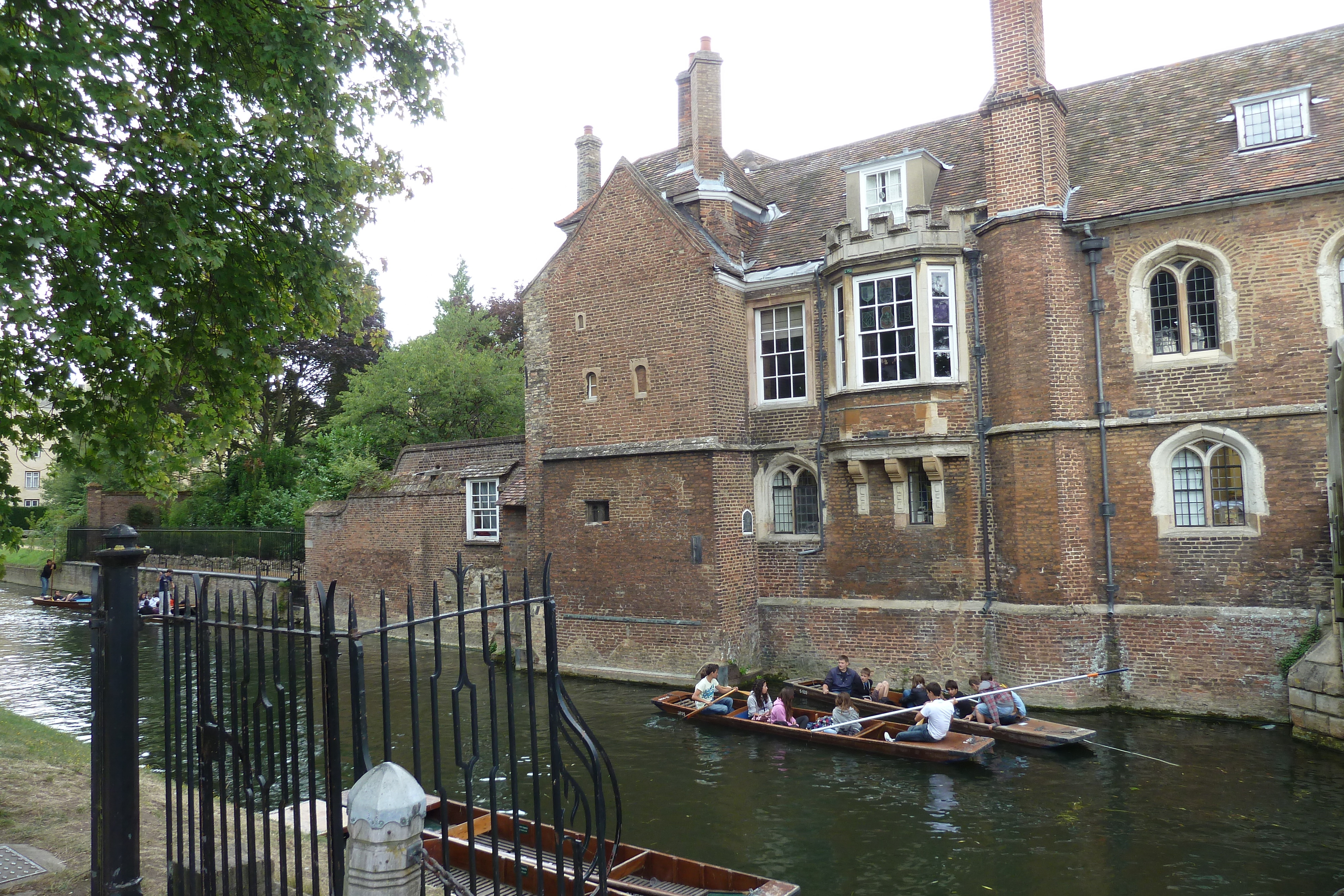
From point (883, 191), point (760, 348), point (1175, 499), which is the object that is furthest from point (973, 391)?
point (760, 348)

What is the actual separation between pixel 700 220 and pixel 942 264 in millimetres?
5343

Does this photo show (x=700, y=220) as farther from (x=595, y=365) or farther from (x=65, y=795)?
(x=65, y=795)

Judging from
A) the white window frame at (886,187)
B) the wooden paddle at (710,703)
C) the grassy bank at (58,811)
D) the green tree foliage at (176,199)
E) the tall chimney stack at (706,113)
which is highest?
the tall chimney stack at (706,113)

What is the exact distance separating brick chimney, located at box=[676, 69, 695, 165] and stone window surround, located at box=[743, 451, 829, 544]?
6954 millimetres

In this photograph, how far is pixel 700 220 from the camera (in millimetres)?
19172

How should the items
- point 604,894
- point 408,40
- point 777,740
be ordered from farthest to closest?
point 777,740
point 408,40
point 604,894

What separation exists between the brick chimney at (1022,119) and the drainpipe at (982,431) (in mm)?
1307

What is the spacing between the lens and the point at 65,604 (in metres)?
32.5

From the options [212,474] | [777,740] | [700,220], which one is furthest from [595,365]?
[212,474]

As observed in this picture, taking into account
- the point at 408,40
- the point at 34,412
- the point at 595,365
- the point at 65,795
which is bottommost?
the point at 65,795

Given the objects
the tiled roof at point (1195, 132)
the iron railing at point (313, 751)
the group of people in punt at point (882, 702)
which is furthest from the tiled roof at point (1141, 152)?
the iron railing at point (313, 751)

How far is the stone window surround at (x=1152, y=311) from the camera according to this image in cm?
1468

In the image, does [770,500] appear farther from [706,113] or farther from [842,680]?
[706,113]

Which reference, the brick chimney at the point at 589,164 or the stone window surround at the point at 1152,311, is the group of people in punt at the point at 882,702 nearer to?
the stone window surround at the point at 1152,311
